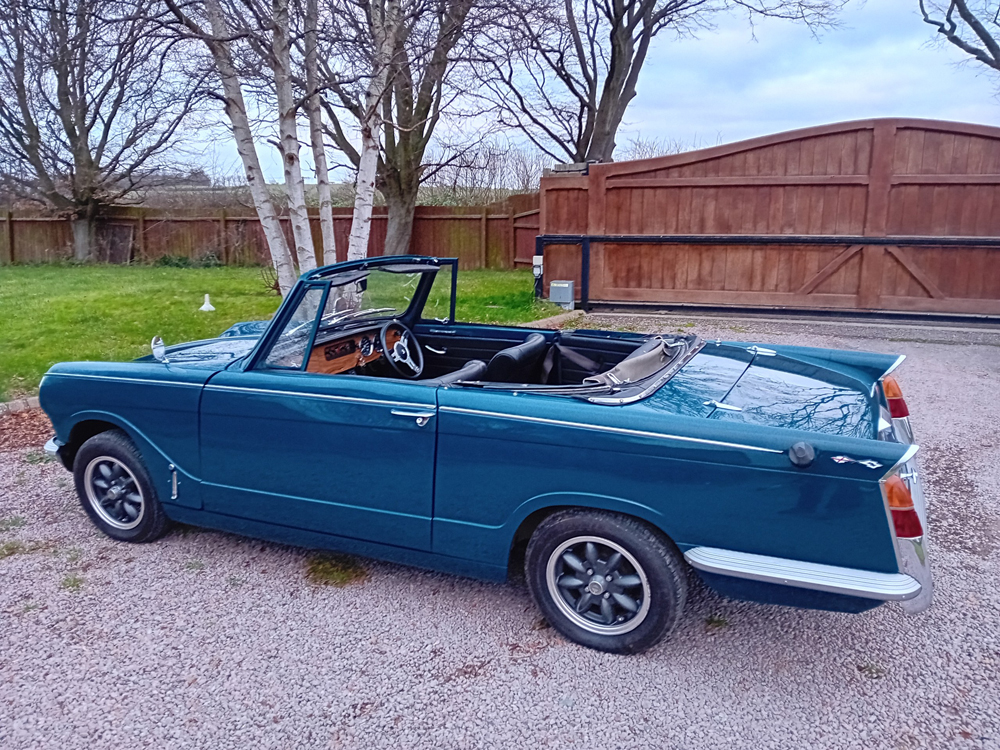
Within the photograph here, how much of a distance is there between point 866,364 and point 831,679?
1659mm

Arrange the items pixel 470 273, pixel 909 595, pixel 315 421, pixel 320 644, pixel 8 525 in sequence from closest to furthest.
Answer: pixel 909 595
pixel 320 644
pixel 315 421
pixel 8 525
pixel 470 273

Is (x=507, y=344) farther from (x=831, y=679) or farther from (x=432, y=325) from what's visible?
(x=831, y=679)

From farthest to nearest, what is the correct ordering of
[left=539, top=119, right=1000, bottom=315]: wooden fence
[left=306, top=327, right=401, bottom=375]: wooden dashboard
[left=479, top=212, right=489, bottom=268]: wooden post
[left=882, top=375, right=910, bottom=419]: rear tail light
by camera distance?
[left=479, top=212, right=489, bottom=268]: wooden post
[left=539, top=119, right=1000, bottom=315]: wooden fence
[left=306, top=327, right=401, bottom=375]: wooden dashboard
[left=882, top=375, right=910, bottom=419]: rear tail light

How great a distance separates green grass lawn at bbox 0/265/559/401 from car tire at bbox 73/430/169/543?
3.21 meters

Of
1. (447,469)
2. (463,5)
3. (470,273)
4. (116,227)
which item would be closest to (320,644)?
(447,469)

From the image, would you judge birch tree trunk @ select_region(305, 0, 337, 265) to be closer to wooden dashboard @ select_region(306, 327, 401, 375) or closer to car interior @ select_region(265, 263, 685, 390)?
car interior @ select_region(265, 263, 685, 390)

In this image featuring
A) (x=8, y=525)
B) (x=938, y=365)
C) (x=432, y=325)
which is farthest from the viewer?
(x=938, y=365)

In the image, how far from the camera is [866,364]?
3.79 metres

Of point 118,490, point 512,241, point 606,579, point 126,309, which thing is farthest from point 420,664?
point 512,241

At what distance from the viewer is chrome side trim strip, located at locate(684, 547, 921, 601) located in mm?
2479

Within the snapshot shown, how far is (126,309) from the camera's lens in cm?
1147

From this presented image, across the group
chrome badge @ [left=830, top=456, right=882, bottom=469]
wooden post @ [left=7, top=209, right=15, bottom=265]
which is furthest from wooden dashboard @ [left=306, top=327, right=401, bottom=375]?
wooden post @ [left=7, top=209, right=15, bottom=265]

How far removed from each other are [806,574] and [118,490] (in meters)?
3.41

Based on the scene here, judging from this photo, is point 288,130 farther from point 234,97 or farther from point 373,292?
point 373,292
